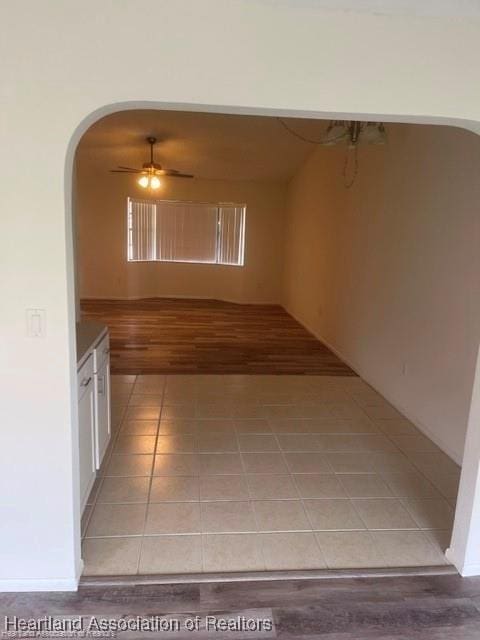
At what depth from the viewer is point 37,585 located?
178 cm

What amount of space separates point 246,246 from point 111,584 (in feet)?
25.8

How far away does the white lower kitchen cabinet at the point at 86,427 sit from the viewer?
208 centimetres

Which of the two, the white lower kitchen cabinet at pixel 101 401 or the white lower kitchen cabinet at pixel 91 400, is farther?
the white lower kitchen cabinet at pixel 101 401

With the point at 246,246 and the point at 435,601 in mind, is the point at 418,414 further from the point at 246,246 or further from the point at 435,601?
the point at 246,246

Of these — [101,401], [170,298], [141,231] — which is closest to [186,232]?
[141,231]

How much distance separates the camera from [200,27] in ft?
4.89

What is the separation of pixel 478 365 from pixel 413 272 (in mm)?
1833

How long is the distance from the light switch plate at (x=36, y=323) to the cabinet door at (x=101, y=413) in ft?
2.67

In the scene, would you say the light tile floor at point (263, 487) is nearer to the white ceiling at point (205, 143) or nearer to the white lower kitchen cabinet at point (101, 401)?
the white lower kitchen cabinet at point (101, 401)

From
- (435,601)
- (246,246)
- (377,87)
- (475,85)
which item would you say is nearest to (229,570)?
(435,601)

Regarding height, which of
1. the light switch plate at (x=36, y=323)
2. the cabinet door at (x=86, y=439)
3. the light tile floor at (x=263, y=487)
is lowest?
the light tile floor at (x=263, y=487)

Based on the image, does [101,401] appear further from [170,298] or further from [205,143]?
[170,298]

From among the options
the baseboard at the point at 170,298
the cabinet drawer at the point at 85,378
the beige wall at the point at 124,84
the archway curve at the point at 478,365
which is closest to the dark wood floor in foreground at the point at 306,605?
the archway curve at the point at 478,365

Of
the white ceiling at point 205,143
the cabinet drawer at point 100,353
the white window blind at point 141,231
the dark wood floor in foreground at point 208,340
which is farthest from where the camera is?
the white window blind at point 141,231
